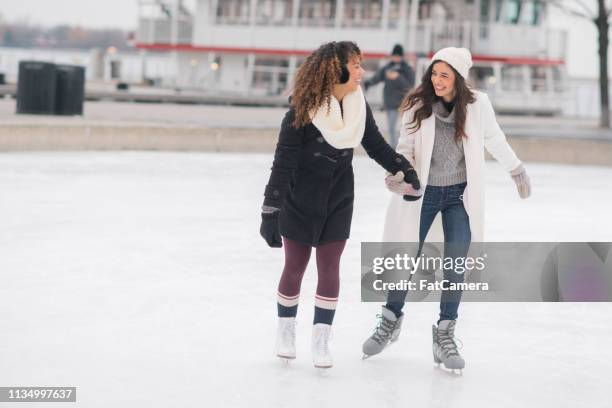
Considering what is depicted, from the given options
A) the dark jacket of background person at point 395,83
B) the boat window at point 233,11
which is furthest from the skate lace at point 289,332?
the boat window at point 233,11

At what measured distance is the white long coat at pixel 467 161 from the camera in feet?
17.1

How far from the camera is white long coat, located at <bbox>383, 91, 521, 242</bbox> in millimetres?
5211

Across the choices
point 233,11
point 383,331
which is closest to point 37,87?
point 383,331

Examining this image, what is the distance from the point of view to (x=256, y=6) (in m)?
44.5

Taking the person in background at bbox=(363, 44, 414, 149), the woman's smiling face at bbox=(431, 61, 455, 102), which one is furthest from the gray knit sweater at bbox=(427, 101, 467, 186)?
the person in background at bbox=(363, 44, 414, 149)

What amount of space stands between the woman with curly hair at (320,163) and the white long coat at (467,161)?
0.44ft

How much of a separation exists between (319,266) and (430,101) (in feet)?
2.95

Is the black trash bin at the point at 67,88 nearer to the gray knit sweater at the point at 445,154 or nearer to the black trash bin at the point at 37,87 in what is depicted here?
the black trash bin at the point at 37,87

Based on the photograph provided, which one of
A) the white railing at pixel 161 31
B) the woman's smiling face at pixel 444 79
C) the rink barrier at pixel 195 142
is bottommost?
the rink barrier at pixel 195 142

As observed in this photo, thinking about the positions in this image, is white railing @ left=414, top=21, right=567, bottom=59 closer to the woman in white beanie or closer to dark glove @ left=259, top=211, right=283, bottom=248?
the woman in white beanie

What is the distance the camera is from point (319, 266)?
206 inches

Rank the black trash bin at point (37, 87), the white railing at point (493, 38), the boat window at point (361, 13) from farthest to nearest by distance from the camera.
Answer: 1. the boat window at point (361, 13)
2. the white railing at point (493, 38)
3. the black trash bin at point (37, 87)

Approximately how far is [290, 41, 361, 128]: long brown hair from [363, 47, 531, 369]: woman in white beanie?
44 cm

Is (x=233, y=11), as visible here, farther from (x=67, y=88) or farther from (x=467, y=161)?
(x=467, y=161)
